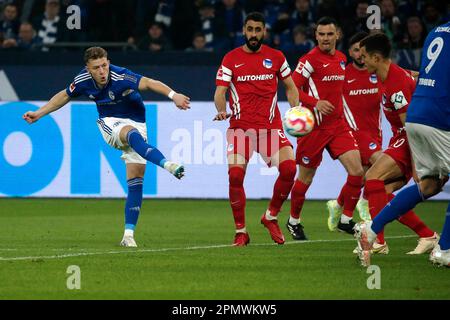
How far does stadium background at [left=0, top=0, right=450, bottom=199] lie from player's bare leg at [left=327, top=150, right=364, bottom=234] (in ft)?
14.4

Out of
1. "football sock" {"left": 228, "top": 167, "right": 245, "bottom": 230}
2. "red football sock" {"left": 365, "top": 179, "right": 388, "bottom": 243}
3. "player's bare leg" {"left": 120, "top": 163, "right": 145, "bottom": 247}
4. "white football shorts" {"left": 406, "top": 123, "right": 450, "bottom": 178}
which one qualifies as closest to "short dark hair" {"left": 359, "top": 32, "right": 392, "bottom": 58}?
"white football shorts" {"left": 406, "top": 123, "right": 450, "bottom": 178}

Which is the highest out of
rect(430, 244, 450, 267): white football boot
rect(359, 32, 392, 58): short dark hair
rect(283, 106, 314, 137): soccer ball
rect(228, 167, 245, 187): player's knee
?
rect(359, 32, 392, 58): short dark hair

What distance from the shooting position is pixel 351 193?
13.3 m

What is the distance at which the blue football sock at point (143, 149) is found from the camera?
11.0 metres

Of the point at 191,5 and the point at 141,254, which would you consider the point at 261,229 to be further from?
the point at 191,5

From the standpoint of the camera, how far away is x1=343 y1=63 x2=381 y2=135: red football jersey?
13.9 metres

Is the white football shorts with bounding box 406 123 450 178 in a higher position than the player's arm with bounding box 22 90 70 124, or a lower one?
lower

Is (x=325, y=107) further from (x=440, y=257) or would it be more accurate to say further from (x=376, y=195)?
(x=440, y=257)

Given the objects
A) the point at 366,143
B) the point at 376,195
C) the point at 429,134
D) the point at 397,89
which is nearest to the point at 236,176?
the point at 376,195

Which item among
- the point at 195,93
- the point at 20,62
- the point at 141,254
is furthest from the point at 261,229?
the point at 20,62

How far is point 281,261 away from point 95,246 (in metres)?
2.26

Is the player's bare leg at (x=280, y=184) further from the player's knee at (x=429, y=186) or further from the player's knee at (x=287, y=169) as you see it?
the player's knee at (x=429, y=186)

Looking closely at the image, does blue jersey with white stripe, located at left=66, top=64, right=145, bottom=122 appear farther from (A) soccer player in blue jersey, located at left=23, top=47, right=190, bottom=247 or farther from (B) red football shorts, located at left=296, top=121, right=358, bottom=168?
(B) red football shorts, located at left=296, top=121, right=358, bottom=168

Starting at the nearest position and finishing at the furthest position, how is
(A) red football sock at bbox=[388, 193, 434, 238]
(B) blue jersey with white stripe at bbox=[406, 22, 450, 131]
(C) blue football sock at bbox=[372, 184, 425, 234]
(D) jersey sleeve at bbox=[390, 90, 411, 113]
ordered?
(B) blue jersey with white stripe at bbox=[406, 22, 450, 131], (C) blue football sock at bbox=[372, 184, 425, 234], (D) jersey sleeve at bbox=[390, 90, 411, 113], (A) red football sock at bbox=[388, 193, 434, 238]
